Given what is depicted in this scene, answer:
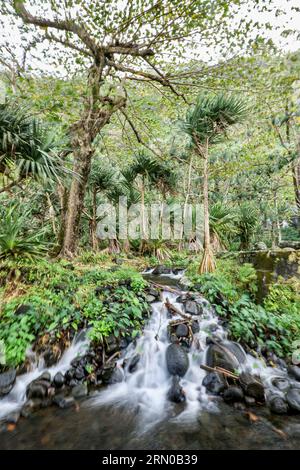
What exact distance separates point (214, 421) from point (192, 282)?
107 inches

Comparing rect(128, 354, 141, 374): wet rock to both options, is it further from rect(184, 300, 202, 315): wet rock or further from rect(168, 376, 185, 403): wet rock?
rect(184, 300, 202, 315): wet rock

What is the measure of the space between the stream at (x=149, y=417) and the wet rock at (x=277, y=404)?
0.06m

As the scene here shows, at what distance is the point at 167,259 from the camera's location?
7.84 m

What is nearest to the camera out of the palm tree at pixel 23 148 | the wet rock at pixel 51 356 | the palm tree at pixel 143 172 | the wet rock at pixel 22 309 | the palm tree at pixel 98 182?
the wet rock at pixel 51 356

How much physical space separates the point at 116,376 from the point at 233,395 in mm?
1395

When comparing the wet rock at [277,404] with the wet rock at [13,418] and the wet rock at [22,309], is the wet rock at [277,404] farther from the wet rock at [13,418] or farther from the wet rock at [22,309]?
the wet rock at [22,309]

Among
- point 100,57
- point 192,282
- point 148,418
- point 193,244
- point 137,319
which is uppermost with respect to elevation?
point 100,57

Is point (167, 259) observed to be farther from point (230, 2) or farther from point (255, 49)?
point (230, 2)

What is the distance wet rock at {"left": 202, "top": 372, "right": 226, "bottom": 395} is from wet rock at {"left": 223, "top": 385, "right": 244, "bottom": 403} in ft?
0.33

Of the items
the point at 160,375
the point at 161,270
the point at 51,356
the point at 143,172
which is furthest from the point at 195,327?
the point at 143,172

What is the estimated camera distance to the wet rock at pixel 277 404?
2.14 meters

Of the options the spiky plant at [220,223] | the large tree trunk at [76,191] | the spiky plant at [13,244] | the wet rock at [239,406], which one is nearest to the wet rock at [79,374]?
the wet rock at [239,406]

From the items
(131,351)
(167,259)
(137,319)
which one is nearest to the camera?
(131,351)

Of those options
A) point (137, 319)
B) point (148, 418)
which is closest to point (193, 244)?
point (137, 319)
